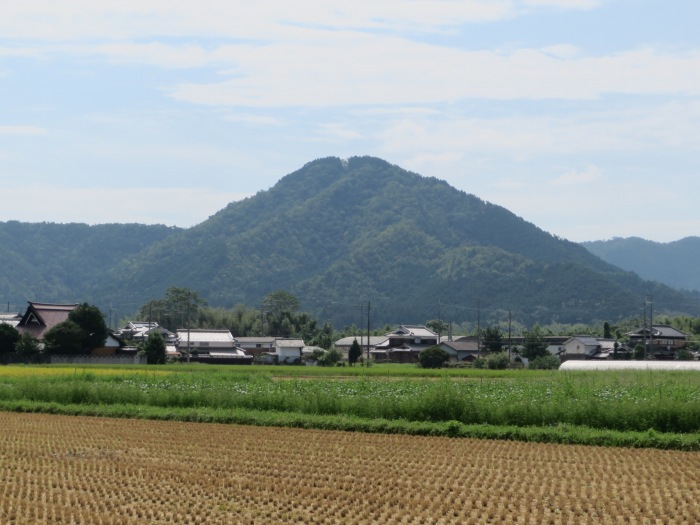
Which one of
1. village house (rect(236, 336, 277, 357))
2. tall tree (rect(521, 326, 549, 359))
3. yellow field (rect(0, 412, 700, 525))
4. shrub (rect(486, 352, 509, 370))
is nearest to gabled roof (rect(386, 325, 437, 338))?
village house (rect(236, 336, 277, 357))

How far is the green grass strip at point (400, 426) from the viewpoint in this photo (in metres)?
20.9

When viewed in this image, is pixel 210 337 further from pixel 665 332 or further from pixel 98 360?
pixel 665 332

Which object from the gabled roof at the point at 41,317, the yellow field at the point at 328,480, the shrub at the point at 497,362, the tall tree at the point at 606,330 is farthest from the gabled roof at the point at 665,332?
the yellow field at the point at 328,480

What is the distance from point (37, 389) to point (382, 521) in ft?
73.7

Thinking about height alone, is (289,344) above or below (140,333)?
below

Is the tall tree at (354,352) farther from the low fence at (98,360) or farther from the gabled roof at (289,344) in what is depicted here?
the low fence at (98,360)

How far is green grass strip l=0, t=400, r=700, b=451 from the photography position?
822 inches

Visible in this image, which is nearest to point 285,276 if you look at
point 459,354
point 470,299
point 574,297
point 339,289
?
point 339,289

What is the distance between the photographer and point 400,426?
2322 centimetres

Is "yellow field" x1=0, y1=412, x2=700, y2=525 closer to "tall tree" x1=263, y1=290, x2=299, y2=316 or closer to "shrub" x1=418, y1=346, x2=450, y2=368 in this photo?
"shrub" x1=418, y1=346, x2=450, y2=368

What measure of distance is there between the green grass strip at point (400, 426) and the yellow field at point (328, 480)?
0.92 metres

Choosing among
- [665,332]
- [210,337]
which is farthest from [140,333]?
[665,332]

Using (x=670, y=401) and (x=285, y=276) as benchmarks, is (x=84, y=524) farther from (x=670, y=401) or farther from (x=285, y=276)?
(x=285, y=276)

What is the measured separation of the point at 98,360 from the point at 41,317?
685 centimetres
